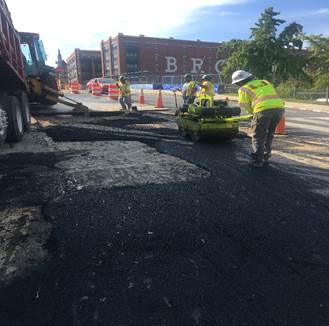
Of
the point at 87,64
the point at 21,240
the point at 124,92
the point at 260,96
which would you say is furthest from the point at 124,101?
the point at 87,64

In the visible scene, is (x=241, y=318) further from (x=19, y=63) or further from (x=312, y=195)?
(x=19, y=63)

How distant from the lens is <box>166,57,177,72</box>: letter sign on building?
230ft

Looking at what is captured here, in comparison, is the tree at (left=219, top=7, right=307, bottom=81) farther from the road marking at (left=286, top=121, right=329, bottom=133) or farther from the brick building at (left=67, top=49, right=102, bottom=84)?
the brick building at (left=67, top=49, right=102, bottom=84)

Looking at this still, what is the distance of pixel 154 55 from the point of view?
6819cm

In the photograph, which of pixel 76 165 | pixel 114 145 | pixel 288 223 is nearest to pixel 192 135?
pixel 114 145

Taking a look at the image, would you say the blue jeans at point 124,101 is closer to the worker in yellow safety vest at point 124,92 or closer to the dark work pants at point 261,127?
the worker in yellow safety vest at point 124,92

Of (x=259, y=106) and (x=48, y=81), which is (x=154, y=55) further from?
(x=259, y=106)

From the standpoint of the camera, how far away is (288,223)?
13.4ft

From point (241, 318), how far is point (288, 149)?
6025 millimetres

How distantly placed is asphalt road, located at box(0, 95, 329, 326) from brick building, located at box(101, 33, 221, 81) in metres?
58.9

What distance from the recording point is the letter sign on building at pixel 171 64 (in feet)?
230

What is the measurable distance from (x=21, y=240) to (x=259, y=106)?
4.36 metres

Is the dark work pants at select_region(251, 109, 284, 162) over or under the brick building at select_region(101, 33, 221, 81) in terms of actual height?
over

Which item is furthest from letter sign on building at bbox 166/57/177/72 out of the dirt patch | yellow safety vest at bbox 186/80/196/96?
the dirt patch
